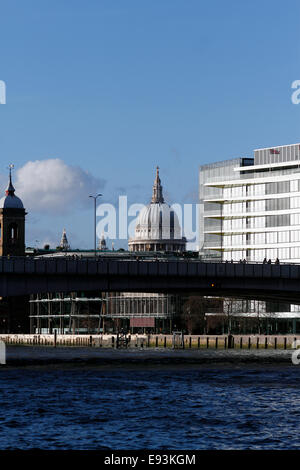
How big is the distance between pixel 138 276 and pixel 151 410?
2281 inches

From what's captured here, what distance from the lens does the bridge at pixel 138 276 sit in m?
122

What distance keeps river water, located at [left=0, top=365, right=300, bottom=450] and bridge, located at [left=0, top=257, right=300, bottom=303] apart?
20100 millimetres

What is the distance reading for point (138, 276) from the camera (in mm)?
126250

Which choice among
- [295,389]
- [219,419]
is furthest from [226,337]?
[219,419]

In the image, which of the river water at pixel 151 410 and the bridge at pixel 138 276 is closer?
the river water at pixel 151 410

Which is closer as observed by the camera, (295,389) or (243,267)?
(295,389)

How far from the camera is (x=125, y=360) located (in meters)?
129

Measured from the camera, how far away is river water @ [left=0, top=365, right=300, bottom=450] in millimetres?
55281

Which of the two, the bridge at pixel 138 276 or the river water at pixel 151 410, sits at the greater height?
the bridge at pixel 138 276

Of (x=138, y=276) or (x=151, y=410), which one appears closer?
(x=151, y=410)

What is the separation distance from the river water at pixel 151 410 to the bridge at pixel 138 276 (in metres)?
20.1

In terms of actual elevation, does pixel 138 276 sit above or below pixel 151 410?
above
